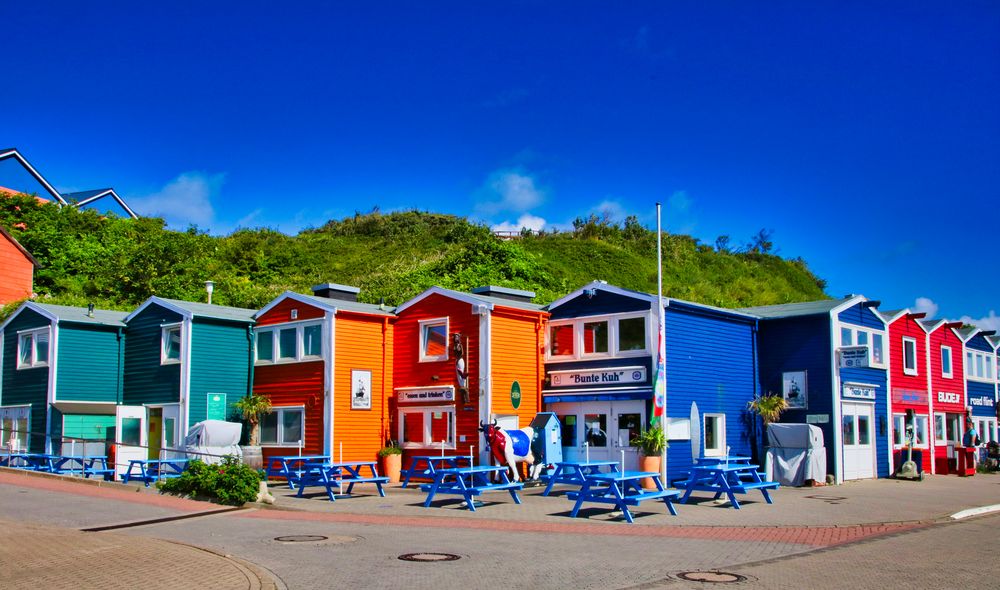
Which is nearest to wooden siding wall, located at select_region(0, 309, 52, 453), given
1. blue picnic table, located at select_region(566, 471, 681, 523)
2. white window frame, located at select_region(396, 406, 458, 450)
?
white window frame, located at select_region(396, 406, 458, 450)

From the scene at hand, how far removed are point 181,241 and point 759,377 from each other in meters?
37.2

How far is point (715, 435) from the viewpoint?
27219mm

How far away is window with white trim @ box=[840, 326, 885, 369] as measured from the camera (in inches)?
1146

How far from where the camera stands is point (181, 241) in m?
54.9

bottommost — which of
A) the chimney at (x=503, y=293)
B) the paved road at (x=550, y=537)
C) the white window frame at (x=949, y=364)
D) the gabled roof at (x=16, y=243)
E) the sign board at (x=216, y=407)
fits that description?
the paved road at (x=550, y=537)

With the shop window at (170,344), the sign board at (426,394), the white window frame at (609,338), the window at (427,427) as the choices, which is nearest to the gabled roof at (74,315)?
the shop window at (170,344)

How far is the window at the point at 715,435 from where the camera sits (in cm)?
2697

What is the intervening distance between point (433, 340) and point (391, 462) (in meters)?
3.80

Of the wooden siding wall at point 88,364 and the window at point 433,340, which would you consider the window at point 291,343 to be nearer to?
the window at point 433,340

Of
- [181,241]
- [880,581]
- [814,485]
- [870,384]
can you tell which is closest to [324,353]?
[814,485]

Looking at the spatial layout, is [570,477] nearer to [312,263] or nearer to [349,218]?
[312,263]

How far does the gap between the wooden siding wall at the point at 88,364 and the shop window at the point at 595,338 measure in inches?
624

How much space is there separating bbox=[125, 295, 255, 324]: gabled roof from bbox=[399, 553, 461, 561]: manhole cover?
18.5 metres

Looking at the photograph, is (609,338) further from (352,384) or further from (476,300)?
(352,384)
